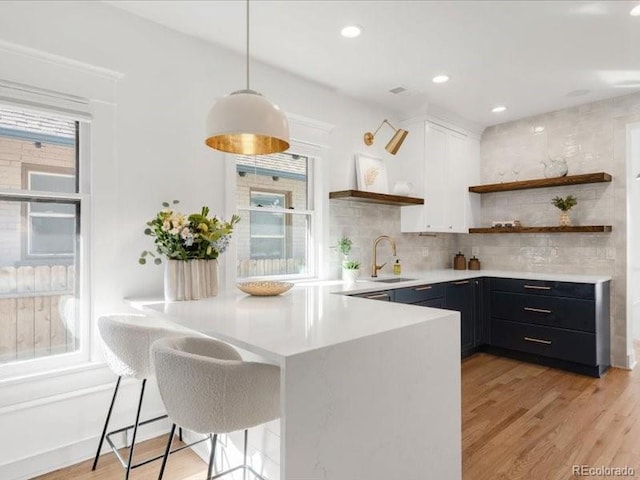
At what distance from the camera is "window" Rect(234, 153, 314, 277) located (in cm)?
319

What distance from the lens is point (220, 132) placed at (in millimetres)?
1646

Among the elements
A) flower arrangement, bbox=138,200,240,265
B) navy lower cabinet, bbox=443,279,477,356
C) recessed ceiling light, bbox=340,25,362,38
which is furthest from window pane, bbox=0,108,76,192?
navy lower cabinet, bbox=443,279,477,356

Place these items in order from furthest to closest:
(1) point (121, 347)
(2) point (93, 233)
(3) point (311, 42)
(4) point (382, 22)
Answer: 1. (3) point (311, 42)
2. (4) point (382, 22)
3. (2) point (93, 233)
4. (1) point (121, 347)

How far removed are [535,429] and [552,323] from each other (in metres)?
1.52

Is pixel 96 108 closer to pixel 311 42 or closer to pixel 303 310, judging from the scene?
pixel 311 42

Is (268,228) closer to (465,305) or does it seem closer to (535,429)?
(465,305)

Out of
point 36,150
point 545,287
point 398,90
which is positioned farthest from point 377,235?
point 36,150

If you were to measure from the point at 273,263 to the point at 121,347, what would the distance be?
65.8 inches

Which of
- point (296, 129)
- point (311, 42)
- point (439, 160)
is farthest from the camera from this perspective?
point (439, 160)

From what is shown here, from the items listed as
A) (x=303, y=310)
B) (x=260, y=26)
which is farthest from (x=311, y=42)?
(x=303, y=310)

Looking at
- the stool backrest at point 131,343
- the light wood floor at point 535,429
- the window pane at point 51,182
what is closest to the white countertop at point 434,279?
the light wood floor at point 535,429

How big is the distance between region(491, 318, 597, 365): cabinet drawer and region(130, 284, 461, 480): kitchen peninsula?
8.26ft

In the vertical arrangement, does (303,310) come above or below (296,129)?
below

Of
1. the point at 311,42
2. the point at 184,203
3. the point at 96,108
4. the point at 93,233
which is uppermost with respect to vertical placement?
the point at 311,42
